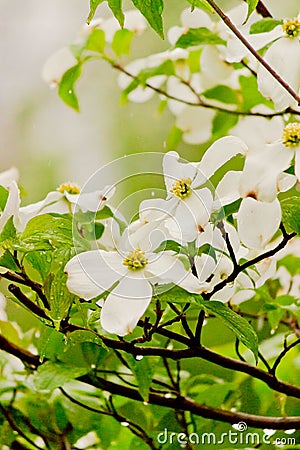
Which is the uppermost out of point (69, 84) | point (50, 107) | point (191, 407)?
point (69, 84)

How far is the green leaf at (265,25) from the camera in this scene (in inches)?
19.4

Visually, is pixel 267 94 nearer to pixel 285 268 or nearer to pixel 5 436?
pixel 285 268

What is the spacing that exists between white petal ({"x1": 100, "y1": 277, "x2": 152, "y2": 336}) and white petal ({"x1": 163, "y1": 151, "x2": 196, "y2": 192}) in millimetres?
78

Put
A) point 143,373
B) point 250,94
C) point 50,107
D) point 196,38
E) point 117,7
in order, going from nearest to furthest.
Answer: point 117,7 < point 143,373 < point 196,38 < point 250,94 < point 50,107

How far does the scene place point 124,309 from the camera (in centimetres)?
36

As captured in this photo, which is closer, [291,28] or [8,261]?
[8,261]

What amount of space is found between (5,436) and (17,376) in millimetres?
57

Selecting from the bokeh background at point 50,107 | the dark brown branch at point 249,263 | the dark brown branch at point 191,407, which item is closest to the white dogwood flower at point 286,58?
the dark brown branch at point 249,263

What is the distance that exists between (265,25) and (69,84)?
210 millimetres

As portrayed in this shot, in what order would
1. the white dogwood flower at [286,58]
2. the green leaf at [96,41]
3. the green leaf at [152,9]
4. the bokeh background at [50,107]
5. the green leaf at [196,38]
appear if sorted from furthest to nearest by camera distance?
the bokeh background at [50,107] → the green leaf at [96,41] → the green leaf at [196,38] → the white dogwood flower at [286,58] → the green leaf at [152,9]

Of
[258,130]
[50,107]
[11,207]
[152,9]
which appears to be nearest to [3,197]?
[11,207]

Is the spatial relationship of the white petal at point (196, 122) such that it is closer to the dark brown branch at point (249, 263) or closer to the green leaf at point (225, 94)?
the green leaf at point (225, 94)

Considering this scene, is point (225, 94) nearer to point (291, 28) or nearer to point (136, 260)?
point (291, 28)

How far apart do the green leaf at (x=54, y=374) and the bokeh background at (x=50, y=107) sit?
59 cm
